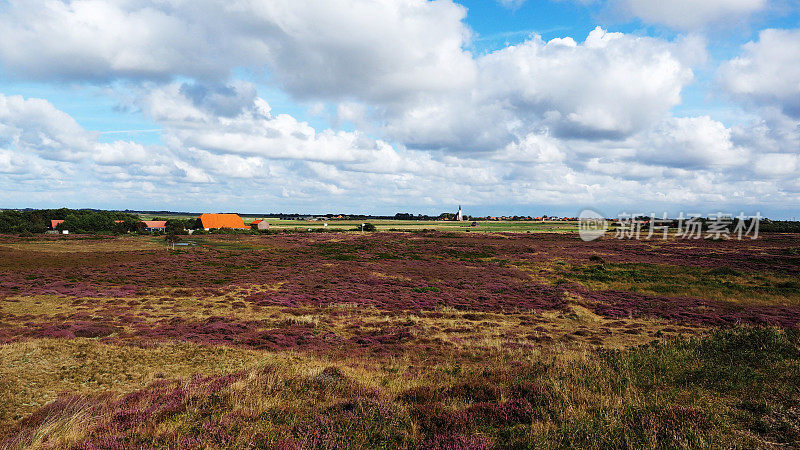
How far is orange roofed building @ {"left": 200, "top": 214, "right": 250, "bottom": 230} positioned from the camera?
377 feet

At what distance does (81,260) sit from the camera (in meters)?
46.9

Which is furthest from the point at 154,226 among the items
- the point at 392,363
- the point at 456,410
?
the point at 456,410

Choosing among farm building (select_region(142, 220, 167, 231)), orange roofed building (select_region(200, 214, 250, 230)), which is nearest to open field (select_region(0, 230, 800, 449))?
orange roofed building (select_region(200, 214, 250, 230))

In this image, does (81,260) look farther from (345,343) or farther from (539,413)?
(539,413)

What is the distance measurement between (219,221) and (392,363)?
120 meters

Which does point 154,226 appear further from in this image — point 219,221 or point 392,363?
point 392,363

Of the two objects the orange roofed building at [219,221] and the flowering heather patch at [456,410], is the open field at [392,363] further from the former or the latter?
the orange roofed building at [219,221]

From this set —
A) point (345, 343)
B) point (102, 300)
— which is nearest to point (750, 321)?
point (345, 343)

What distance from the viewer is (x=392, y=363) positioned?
1406 cm

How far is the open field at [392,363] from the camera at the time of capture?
692 centimetres

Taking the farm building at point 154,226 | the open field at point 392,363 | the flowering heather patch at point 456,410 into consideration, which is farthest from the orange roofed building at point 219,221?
the flowering heather patch at point 456,410

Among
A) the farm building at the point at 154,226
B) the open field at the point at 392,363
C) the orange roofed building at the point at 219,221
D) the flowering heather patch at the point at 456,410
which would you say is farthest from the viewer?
the orange roofed building at the point at 219,221

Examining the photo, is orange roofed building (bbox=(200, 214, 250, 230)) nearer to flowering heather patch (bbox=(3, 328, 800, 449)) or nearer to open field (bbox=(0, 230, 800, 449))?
open field (bbox=(0, 230, 800, 449))

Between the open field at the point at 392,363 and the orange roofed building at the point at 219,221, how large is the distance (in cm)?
8174
